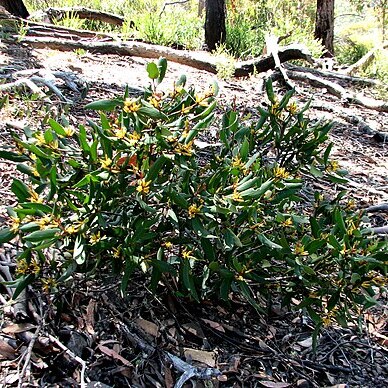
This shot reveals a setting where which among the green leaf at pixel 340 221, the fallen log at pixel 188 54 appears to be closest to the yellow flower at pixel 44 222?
the green leaf at pixel 340 221

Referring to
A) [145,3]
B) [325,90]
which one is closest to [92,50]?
[325,90]

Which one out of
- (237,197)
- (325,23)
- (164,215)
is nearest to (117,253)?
(164,215)

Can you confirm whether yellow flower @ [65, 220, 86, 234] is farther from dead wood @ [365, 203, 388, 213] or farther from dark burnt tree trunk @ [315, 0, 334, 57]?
dark burnt tree trunk @ [315, 0, 334, 57]

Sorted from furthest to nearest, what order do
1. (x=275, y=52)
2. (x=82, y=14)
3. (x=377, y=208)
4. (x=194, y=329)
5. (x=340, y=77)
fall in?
(x=82, y=14)
(x=340, y=77)
(x=275, y=52)
(x=377, y=208)
(x=194, y=329)

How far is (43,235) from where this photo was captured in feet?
4.99

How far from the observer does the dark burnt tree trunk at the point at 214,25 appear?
27.5 feet

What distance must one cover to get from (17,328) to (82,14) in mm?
7615

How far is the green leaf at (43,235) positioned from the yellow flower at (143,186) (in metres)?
0.28

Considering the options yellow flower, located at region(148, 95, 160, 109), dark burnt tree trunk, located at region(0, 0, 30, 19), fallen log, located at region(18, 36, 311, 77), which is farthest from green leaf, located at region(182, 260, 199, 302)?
dark burnt tree trunk, located at region(0, 0, 30, 19)

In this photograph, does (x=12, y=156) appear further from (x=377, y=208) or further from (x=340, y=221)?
(x=377, y=208)

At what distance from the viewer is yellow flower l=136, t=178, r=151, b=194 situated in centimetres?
161

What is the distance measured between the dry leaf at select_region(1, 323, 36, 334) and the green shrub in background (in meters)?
0.17

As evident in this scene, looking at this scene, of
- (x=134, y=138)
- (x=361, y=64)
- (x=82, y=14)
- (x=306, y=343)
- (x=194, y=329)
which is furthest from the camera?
(x=361, y=64)

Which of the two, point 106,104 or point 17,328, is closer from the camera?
point 106,104
